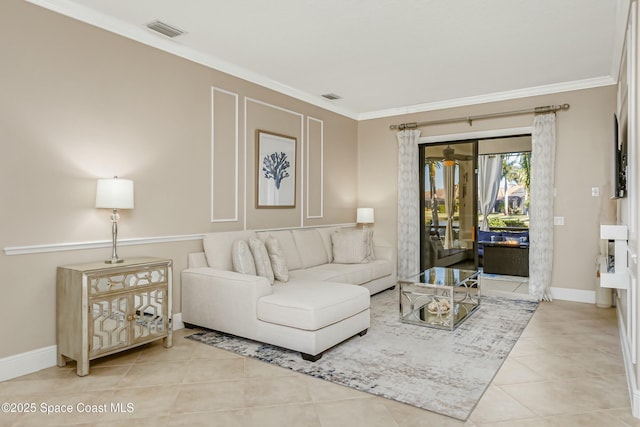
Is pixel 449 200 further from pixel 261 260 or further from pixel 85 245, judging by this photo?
pixel 85 245

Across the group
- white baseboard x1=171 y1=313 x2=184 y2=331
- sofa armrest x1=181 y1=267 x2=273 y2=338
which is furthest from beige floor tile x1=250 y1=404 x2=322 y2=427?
white baseboard x1=171 y1=313 x2=184 y2=331

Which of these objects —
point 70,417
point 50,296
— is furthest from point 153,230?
point 70,417

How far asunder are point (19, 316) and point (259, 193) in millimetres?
2622

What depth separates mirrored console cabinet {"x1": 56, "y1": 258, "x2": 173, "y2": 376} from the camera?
9.32 feet

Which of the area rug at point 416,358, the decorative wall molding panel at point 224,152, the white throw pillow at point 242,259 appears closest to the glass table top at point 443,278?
the area rug at point 416,358

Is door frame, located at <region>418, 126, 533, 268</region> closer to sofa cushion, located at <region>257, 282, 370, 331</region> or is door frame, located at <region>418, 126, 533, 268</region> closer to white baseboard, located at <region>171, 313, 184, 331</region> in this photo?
sofa cushion, located at <region>257, 282, 370, 331</region>

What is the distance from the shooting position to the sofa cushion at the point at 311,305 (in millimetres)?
3125

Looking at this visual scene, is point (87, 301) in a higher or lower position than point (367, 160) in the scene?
lower

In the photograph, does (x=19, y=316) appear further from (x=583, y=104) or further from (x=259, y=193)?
(x=583, y=104)

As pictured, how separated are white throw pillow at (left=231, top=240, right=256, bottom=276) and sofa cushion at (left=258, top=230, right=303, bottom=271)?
0.86 meters

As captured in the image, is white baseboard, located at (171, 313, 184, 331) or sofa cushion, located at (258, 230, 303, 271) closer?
white baseboard, located at (171, 313, 184, 331)

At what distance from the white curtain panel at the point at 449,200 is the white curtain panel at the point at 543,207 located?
127 centimetres

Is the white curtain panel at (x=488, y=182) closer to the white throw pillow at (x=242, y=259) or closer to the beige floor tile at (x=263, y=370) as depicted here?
the white throw pillow at (x=242, y=259)

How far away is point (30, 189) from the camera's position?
2936 mm
